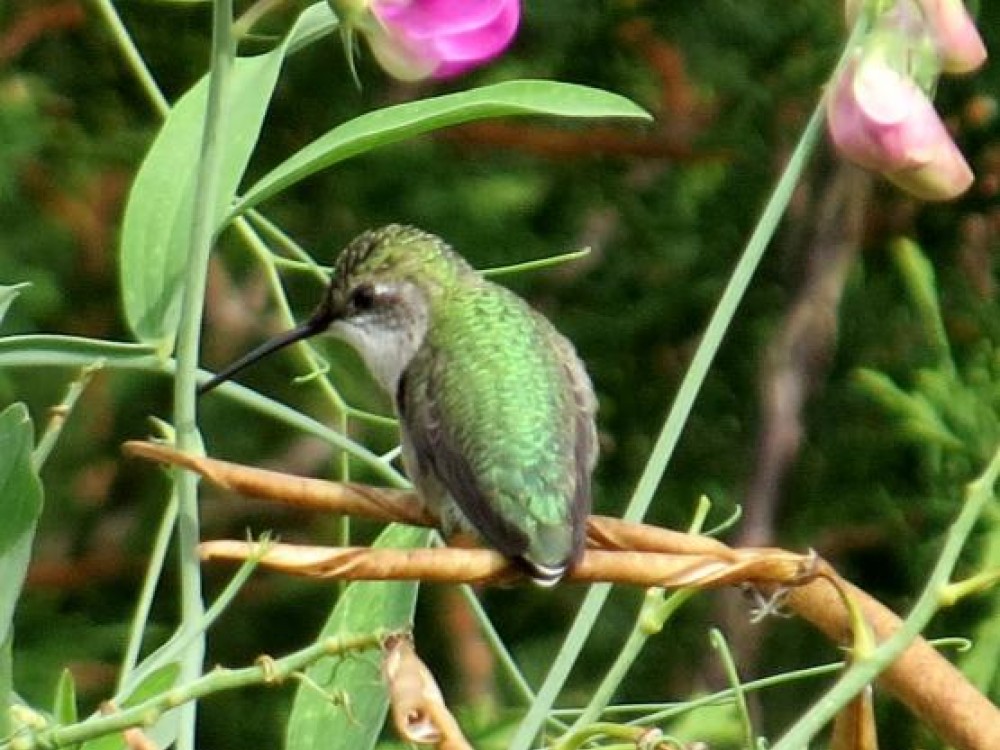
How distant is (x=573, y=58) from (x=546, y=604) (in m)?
0.50

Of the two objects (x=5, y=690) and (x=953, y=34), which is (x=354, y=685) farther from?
(x=953, y=34)

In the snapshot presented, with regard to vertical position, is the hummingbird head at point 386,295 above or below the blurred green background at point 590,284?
above

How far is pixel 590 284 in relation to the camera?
2145mm

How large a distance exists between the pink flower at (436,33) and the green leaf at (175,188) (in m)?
0.07

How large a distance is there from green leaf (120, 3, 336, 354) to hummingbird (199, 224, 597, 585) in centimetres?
7

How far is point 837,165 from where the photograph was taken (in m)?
1.88

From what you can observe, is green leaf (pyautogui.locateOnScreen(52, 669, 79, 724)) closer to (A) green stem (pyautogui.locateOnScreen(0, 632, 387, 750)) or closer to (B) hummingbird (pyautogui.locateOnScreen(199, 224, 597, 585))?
(A) green stem (pyautogui.locateOnScreen(0, 632, 387, 750))

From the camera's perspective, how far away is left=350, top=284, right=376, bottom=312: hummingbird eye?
1.31m

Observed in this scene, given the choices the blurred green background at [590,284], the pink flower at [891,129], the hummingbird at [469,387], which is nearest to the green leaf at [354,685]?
the hummingbird at [469,387]

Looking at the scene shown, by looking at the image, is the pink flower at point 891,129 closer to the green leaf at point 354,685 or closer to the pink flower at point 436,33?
the pink flower at point 436,33

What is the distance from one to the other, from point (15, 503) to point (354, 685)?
200 millimetres

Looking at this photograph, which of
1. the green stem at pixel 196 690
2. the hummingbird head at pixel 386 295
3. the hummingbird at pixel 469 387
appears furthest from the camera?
the hummingbird head at pixel 386 295

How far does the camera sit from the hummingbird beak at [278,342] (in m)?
1.07

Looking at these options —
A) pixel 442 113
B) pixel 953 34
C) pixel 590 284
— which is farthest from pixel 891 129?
pixel 590 284
